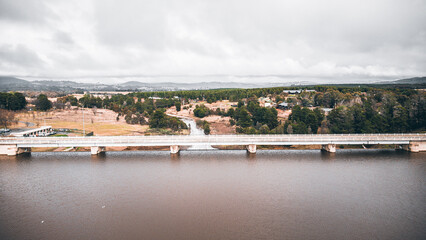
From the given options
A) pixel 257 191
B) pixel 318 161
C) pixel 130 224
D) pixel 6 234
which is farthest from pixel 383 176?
Answer: pixel 6 234

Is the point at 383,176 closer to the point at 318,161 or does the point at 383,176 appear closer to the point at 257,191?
the point at 318,161

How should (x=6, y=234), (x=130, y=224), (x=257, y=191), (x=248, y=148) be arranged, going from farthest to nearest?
(x=248, y=148), (x=257, y=191), (x=130, y=224), (x=6, y=234)

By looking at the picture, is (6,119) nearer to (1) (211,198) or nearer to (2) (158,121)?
(2) (158,121)

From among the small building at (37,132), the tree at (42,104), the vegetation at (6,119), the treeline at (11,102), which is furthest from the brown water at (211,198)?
the tree at (42,104)

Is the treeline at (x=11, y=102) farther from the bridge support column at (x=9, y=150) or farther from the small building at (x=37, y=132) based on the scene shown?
the bridge support column at (x=9, y=150)

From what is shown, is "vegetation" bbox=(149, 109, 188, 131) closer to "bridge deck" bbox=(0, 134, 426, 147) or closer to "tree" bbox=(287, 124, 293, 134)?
"bridge deck" bbox=(0, 134, 426, 147)

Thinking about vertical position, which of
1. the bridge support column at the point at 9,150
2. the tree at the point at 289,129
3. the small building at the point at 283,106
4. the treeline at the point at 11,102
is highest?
the treeline at the point at 11,102
